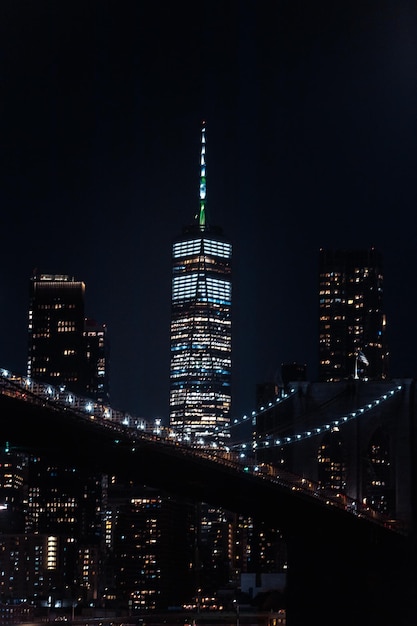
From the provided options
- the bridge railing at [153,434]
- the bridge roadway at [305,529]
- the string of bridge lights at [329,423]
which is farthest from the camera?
the string of bridge lights at [329,423]

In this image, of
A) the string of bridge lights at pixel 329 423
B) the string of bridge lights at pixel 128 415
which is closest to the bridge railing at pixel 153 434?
the string of bridge lights at pixel 128 415

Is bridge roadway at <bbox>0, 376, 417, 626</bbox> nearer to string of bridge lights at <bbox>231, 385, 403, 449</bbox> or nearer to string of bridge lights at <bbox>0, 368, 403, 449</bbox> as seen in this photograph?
string of bridge lights at <bbox>0, 368, 403, 449</bbox>

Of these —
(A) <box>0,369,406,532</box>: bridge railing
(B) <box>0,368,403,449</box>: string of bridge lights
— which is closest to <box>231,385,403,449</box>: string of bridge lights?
(B) <box>0,368,403,449</box>: string of bridge lights

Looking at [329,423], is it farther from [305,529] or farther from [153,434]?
[153,434]

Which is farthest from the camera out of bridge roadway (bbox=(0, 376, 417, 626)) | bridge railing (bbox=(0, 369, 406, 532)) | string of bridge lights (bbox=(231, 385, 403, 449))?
string of bridge lights (bbox=(231, 385, 403, 449))

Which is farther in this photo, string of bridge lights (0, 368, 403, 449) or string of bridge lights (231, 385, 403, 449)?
string of bridge lights (231, 385, 403, 449)

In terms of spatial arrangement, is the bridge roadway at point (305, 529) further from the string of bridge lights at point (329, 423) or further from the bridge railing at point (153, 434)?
the string of bridge lights at point (329, 423)

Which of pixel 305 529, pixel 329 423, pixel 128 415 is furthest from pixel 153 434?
pixel 329 423

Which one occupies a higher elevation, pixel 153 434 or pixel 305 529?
pixel 153 434
